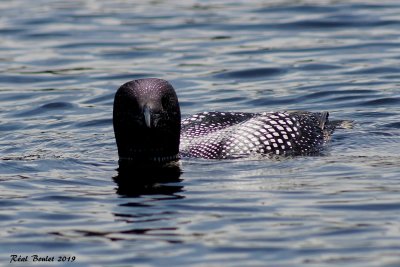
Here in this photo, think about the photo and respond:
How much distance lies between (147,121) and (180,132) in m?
0.79

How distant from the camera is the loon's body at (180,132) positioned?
350 inches

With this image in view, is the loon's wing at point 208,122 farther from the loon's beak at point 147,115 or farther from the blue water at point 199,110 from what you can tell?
the loon's beak at point 147,115

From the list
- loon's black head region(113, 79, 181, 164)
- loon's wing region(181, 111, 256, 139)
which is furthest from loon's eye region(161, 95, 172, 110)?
loon's wing region(181, 111, 256, 139)

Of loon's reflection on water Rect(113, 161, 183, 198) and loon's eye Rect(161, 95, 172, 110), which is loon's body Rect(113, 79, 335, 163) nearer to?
loon's eye Rect(161, 95, 172, 110)

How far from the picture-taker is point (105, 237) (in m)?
6.96

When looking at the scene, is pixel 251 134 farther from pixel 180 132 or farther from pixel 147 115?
pixel 147 115

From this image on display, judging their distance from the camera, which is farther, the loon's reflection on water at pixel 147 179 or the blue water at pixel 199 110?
the loon's reflection on water at pixel 147 179

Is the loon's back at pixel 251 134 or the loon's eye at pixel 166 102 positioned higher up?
the loon's eye at pixel 166 102

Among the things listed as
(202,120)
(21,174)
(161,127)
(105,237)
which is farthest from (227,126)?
(105,237)

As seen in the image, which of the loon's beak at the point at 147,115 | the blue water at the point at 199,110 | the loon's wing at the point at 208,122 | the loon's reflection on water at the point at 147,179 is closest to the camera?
the blue water at the point at 199,110

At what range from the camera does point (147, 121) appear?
28.7ft

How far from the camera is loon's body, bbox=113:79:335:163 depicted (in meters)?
8.90

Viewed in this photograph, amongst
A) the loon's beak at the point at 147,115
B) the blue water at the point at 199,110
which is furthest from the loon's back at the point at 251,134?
the loon's beak at the point at 147,115

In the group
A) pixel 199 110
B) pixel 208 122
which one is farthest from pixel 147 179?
pixel 199 110
